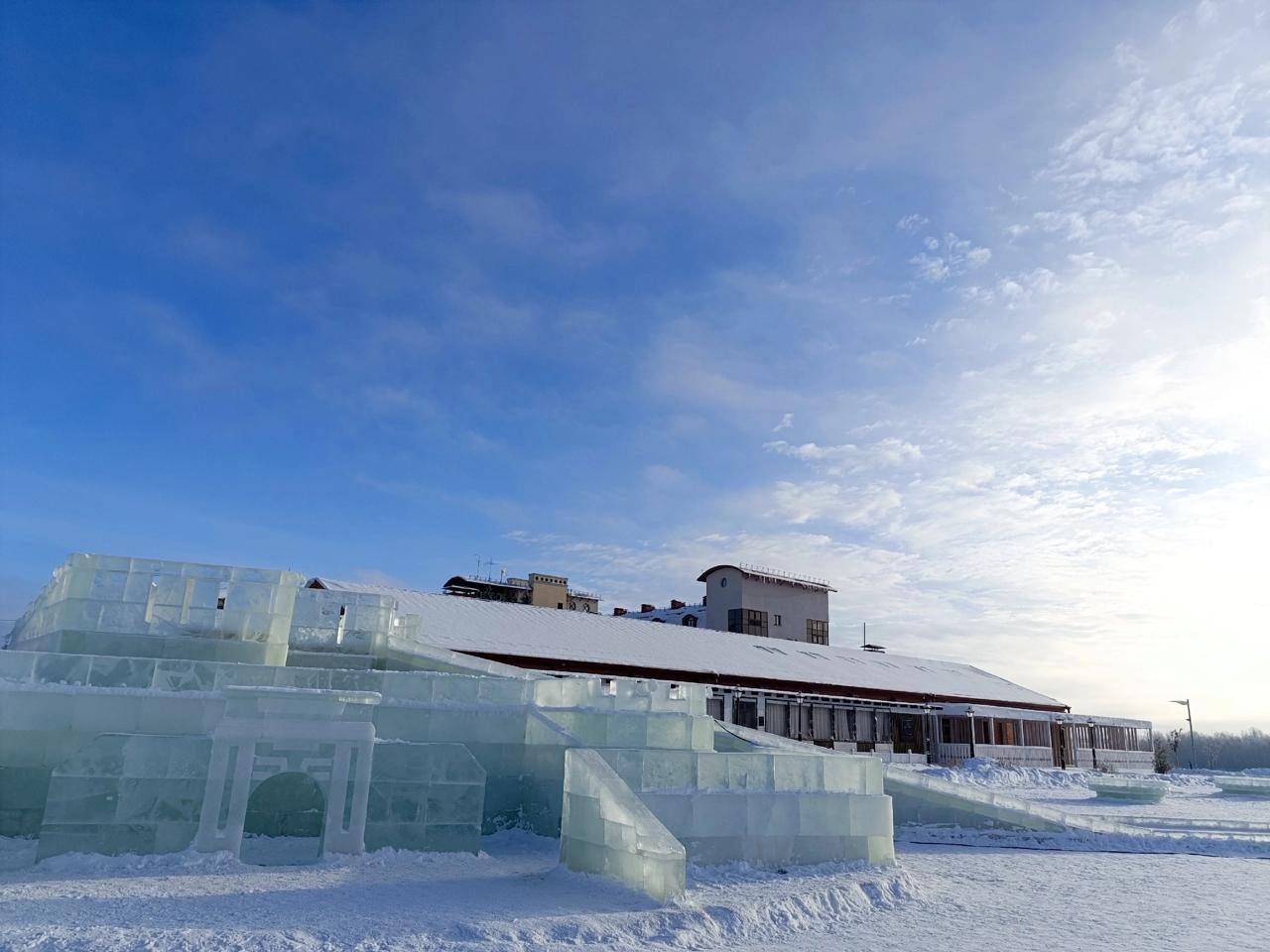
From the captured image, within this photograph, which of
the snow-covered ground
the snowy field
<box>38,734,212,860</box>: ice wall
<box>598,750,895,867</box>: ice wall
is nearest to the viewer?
the snowy field

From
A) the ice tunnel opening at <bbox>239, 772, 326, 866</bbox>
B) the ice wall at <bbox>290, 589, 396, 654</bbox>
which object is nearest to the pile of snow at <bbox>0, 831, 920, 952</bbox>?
the ice tunnel opening at <bbox>239, 772, 326, 866</bbox>

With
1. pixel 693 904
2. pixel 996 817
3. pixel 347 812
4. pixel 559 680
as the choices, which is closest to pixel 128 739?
pixel 347 812

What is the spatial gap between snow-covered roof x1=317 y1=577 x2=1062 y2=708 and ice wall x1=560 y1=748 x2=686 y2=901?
16.3 meters

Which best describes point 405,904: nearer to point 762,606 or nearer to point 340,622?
point 340,622

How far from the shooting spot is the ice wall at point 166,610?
16594mm

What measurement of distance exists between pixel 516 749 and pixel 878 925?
7.14 m

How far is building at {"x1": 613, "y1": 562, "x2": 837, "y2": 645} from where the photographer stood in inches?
2133

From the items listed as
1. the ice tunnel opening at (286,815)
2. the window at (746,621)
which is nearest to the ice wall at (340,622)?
the ice tunnel opening at (286,815)

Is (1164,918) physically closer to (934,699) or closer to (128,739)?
(128,739)

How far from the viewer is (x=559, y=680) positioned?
16250 mm

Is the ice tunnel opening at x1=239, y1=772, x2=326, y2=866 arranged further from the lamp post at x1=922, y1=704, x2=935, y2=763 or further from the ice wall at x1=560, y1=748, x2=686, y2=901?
the lamp post at x1=922, y1=704, x2=935, y2=763

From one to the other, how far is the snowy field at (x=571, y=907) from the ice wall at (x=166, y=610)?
479 cm

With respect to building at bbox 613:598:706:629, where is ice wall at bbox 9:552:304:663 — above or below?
below

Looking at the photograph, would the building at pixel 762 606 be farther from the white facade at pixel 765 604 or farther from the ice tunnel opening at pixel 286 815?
the ice tunnel opening at pixel 286 815
